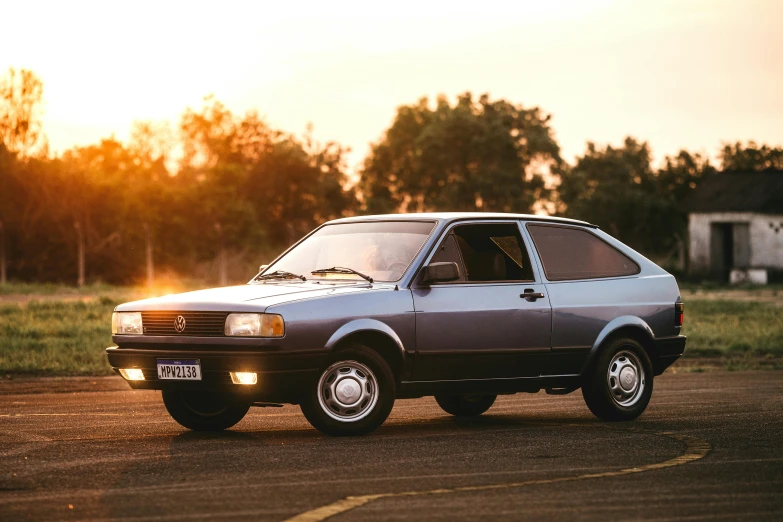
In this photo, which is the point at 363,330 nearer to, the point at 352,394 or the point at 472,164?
the point at 352,394

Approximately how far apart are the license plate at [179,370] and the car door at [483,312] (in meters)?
1.72

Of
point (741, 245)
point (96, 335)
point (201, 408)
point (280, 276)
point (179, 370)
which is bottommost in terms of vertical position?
point (96, 335)

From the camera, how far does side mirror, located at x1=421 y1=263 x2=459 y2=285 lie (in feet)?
34.1

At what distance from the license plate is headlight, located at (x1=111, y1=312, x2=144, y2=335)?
0.43 meters

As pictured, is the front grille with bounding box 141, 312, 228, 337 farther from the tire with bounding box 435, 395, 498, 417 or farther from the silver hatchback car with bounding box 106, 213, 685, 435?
the tire with bounding box 435, 395, 498, 417

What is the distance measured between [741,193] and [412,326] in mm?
51323

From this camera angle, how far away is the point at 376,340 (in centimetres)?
1021

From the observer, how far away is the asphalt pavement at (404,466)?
695 cm

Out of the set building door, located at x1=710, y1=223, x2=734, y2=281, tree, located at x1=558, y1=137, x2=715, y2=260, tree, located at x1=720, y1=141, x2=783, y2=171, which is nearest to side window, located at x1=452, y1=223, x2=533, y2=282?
building door, located at x1=710, y1=223, x2=734, y2=281

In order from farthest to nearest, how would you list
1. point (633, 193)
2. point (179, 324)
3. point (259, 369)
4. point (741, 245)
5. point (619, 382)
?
point (633, 193) → point (741, 245) → point (619, 382) → point (179, 324) → point (259, 369)

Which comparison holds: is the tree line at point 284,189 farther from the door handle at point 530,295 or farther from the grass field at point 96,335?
the door handle at point 530,295

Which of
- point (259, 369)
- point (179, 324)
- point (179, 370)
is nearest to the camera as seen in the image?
point (259, 369)

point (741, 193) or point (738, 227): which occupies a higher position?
point (741, 193)

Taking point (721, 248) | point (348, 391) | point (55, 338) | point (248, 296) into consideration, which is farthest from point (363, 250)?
point (721, 248)
